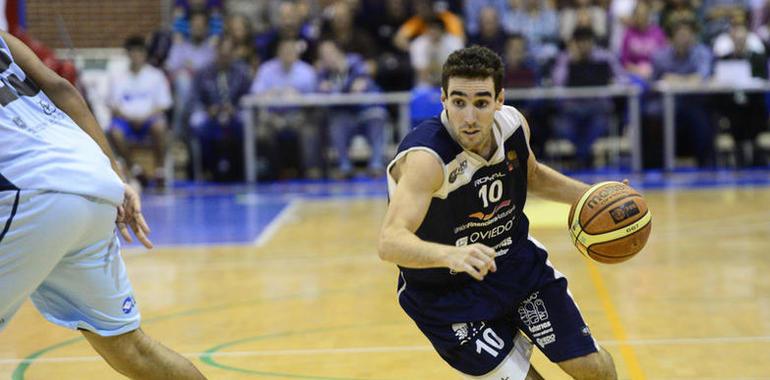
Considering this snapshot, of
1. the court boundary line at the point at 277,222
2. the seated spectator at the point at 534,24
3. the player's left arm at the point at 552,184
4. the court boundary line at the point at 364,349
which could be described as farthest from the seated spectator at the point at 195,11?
the player's left arm at the point at 552,184

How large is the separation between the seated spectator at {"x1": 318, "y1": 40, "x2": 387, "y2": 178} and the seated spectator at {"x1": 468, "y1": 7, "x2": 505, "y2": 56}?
1.57 metres

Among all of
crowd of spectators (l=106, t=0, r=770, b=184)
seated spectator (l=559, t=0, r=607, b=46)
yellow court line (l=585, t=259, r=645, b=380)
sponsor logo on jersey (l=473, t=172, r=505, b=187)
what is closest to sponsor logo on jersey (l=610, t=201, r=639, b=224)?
sponsor logo on jersey (l=473, t=172, r=505, b=187)

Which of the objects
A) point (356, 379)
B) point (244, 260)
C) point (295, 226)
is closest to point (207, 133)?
point (295, 226)

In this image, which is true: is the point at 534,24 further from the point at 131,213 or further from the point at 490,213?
the point at 131,213

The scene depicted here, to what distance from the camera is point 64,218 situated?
3.73m

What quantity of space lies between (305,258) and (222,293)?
1642mm

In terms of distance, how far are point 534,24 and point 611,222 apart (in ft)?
39.9

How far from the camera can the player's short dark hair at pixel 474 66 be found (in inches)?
178

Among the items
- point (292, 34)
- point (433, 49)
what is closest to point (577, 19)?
point (433, 49)

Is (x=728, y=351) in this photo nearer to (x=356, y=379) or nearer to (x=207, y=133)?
(x=356, y=379)

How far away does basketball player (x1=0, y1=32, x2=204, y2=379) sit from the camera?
3701 mm

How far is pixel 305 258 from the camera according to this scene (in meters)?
10.2

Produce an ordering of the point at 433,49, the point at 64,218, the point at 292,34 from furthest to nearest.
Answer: the point at 292,34 < the point at 433,49 < the point at 64,218

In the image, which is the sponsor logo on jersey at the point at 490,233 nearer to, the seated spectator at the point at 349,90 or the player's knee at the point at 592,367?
the player's knee at the point at 592,367
